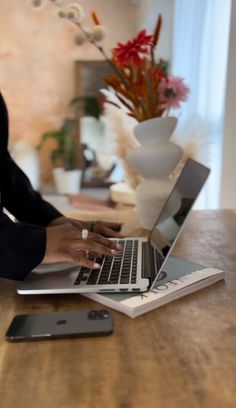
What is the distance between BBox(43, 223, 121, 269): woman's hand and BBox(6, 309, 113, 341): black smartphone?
99 mm

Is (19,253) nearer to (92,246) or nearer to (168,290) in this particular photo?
(92,246)

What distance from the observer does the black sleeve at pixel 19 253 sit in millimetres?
694

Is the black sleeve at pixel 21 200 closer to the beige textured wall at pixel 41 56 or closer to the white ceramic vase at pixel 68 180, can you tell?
the white ceramic vase at pixel 68 180

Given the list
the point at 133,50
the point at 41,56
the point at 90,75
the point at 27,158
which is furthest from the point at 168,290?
the point at 41,56

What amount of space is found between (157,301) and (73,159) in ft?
14.9

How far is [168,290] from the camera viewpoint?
669 millimetres

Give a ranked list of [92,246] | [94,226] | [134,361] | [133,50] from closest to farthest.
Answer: [134,361] → [92,246] → [94,226] → [133,50]

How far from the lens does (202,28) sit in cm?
233

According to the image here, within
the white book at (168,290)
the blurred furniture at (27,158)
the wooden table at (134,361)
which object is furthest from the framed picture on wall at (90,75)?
the wooden table at (134,361)

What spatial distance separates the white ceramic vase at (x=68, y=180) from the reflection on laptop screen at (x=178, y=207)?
4.11 metres

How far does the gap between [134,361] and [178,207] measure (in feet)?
1.14

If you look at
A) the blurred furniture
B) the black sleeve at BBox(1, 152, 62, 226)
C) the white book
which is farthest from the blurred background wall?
the white book

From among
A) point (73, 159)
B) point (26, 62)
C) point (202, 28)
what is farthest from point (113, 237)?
point (26, 62)

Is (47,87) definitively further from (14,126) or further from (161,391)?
(161,391)
